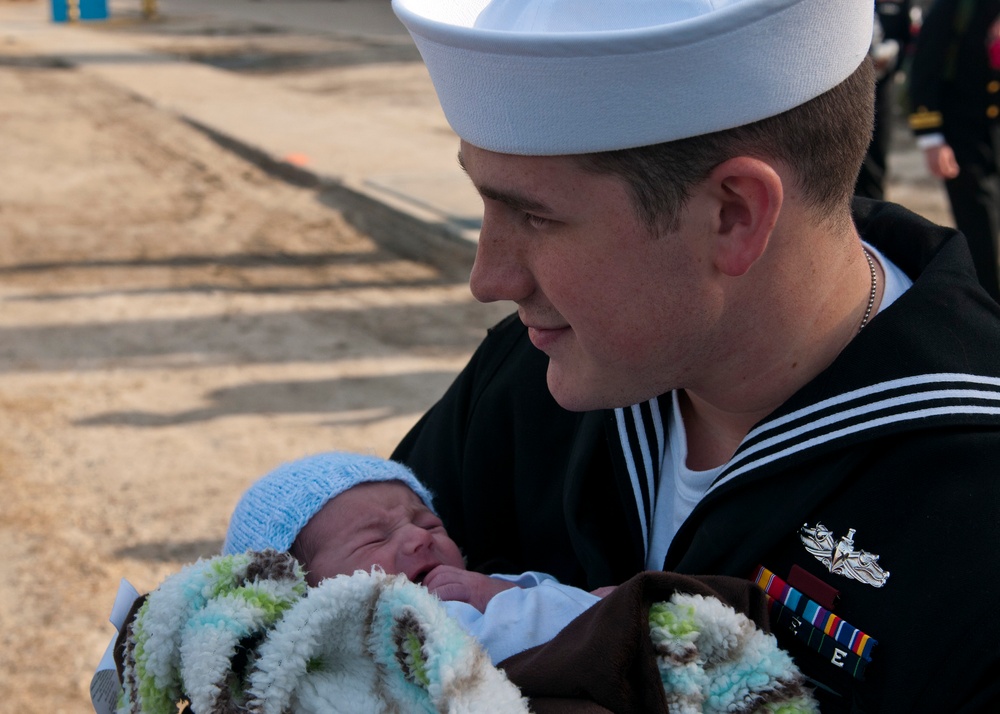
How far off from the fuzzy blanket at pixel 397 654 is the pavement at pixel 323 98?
579 cm

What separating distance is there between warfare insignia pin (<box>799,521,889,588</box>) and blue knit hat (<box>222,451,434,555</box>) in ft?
3.12

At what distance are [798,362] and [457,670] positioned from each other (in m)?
0.66

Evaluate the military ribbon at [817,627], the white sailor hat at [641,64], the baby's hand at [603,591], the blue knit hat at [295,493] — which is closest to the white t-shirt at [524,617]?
the baby's hand at [603,591]

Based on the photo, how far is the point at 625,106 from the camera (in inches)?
59.5

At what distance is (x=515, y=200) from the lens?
158 centimetres

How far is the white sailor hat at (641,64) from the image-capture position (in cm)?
147

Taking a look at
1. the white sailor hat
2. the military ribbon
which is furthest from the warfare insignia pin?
the white sailor hat

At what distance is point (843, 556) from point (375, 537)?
1.02 metres

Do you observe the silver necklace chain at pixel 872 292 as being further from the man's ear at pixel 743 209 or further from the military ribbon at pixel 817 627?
the military ribbon at pixel 817 627

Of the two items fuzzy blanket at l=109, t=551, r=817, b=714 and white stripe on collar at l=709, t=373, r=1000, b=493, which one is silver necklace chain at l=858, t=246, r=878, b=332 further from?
fuzzy blanket at l=109, t=551, r=817, b=714

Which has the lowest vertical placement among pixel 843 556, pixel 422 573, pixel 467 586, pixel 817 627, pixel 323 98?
pixel 323 98

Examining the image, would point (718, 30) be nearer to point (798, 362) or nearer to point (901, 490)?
point (798, 362)

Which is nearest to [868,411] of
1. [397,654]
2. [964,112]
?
[397,654]

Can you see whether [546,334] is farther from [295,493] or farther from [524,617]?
[295,493]
